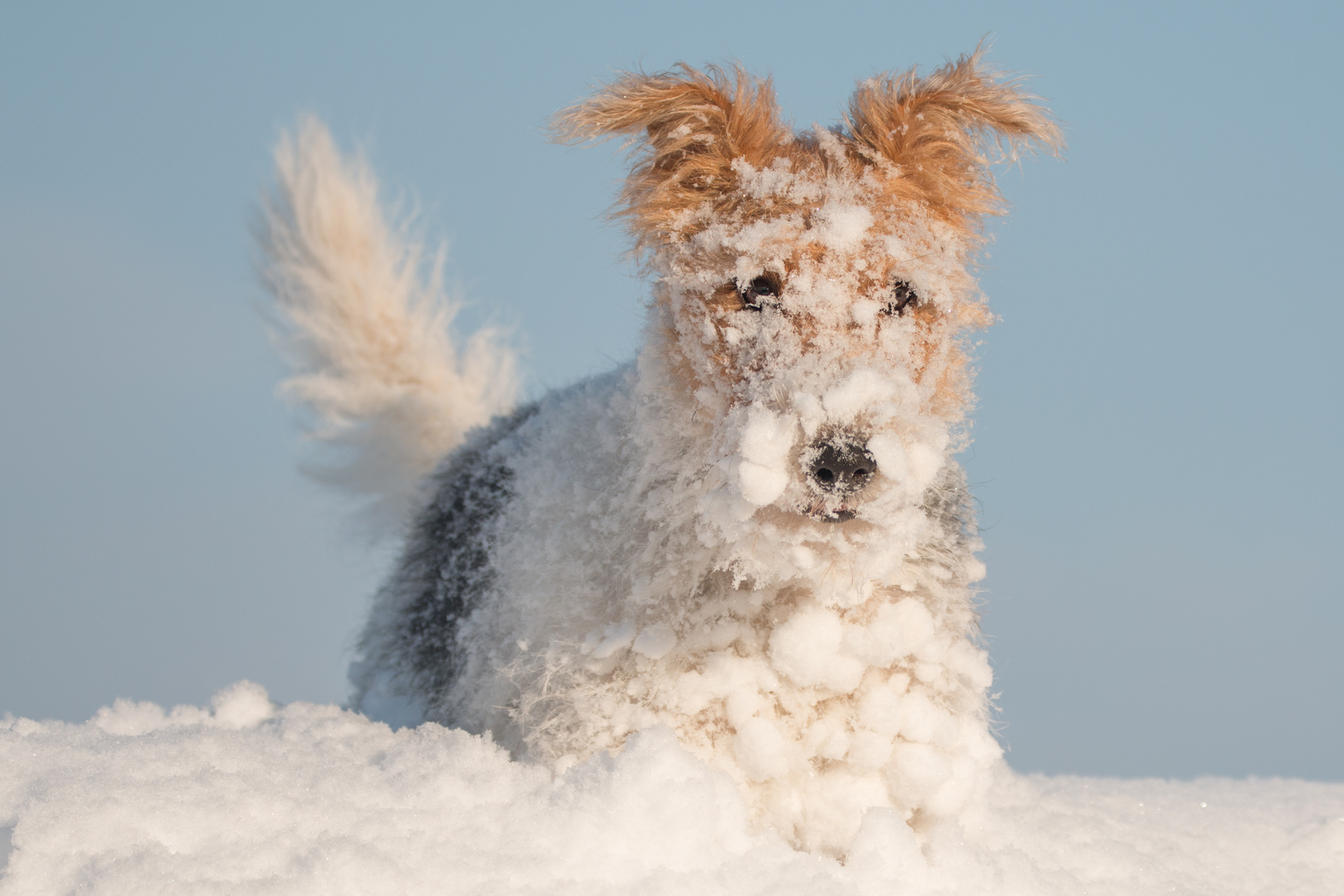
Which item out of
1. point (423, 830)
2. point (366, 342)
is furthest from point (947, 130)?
point (366, 342)

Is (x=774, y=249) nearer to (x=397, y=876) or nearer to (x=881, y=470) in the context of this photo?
(x=881, y=470)

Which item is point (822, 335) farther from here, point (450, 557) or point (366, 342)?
point (366, 342)

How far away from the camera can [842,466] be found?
2346 millimetres

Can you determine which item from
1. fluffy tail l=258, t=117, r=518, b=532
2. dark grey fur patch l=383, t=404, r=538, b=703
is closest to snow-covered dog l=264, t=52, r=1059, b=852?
dark grey fur patch l=383, t=404, r=538, b=703

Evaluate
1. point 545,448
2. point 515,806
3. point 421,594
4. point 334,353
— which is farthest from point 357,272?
point 515,806

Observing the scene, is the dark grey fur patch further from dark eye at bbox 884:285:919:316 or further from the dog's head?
dark eye at bbox 884:285:919:316

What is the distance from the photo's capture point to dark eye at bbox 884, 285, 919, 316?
266 cm

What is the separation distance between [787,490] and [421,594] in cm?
242

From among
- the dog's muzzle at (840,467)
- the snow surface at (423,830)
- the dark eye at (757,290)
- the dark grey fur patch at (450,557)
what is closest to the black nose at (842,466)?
the dog's muzzle at (840,467)

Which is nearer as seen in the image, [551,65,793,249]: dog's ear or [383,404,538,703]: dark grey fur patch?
[551,65,793,249]: dog's ear

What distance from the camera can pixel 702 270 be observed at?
2.72 m

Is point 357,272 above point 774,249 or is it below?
above

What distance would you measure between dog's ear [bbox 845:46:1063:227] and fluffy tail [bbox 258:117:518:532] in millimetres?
3025

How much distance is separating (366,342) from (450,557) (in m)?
1.67
